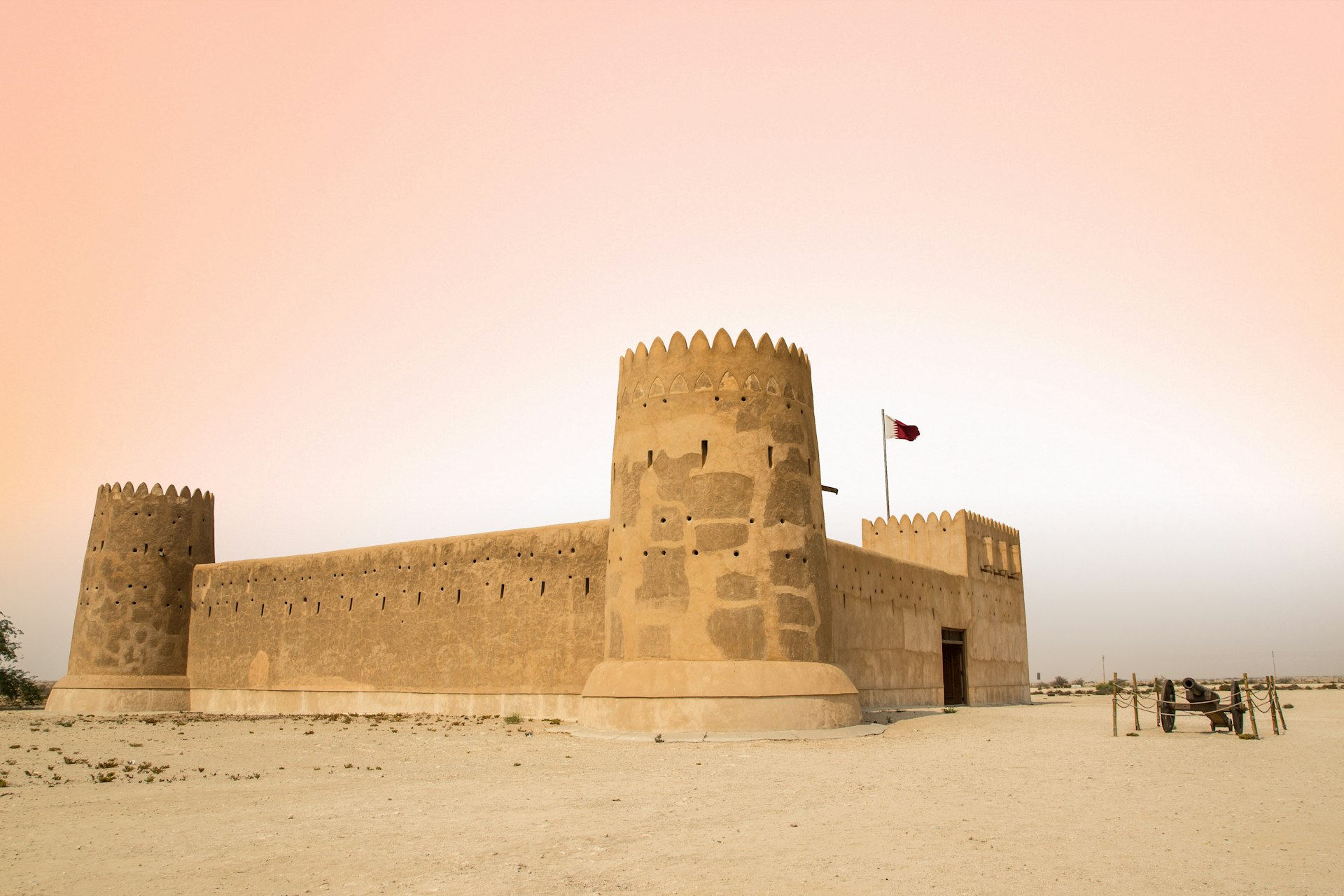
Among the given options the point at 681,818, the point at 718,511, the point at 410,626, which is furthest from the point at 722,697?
the point at 410,626

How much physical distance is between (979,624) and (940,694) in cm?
363

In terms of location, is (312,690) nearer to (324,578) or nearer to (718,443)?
(324,578)

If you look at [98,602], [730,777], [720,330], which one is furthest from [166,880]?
[98,602]

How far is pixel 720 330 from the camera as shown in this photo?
18391mm

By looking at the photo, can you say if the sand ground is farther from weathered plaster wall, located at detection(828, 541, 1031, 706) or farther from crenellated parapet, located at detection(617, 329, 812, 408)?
weathered plaster wall, located at detection(828, 541, 1031, 706)

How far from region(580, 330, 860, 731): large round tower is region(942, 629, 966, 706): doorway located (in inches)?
483

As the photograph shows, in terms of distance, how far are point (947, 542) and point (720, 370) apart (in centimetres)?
1479

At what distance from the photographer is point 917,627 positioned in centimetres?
2667

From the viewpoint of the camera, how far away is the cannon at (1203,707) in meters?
16.5

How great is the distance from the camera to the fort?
16875 mm

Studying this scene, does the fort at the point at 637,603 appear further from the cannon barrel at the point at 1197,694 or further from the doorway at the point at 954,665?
the cannon barrel at the point at 1197,694

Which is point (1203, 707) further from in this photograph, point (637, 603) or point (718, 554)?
point (637, 603)

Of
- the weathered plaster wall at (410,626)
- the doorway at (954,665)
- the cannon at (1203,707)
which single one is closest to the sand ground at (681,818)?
the cannon at (1203,707)

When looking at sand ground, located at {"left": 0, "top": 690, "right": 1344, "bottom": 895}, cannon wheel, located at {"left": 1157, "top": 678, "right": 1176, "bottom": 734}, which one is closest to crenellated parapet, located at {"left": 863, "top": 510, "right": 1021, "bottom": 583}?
cannon wheel, located at {"left": 1157, "top": 678, "right": 1176, "bottom": 734}
